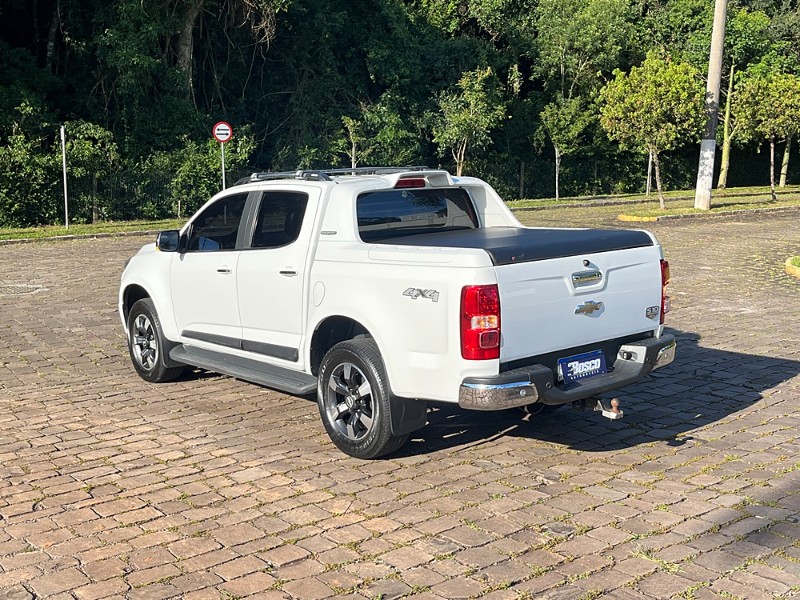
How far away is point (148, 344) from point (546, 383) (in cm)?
424

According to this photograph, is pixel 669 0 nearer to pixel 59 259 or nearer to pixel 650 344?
pixel 59 259

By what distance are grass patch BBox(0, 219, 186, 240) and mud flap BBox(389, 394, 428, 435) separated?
781 inches

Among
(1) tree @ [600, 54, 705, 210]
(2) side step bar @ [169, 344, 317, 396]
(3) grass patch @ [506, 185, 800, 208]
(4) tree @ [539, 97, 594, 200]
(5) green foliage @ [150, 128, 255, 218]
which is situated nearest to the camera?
(2) side step bar @ [169, 344, 317, 396]

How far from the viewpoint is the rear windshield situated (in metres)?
7.04

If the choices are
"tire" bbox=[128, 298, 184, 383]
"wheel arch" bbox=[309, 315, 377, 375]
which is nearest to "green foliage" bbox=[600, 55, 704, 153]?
"tire" bbox=[128, 298, 184, 383]

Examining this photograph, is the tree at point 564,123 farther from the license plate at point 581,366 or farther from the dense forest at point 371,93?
the license plate at point 581,366

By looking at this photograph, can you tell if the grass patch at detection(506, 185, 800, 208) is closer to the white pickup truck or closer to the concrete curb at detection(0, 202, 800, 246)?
the concrete curb at detection(0, 202, 800, 246)

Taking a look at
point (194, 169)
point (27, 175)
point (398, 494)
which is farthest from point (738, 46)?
point (398, 494)

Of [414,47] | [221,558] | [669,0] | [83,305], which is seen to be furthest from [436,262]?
[669,0]

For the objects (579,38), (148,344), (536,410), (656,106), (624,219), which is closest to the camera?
(536,410)

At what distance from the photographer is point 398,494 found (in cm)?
579

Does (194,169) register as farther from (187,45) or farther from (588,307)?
(588,307)

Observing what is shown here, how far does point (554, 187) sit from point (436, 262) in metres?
36.5

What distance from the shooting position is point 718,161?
159 ft
